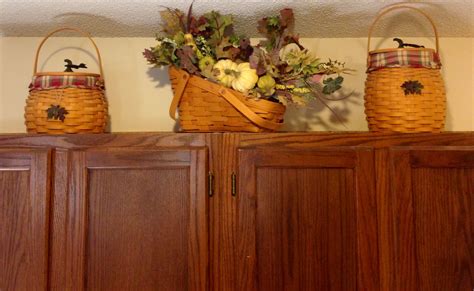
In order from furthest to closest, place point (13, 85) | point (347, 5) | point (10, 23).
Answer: point (13, 85)
point (10, 23)
point (347, 5)

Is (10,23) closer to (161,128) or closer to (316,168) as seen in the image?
(161,128)

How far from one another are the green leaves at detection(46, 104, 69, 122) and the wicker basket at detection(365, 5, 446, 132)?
829mm

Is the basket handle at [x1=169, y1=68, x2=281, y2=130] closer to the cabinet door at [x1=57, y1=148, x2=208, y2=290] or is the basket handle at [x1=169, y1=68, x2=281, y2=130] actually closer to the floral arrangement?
the floral arrangement

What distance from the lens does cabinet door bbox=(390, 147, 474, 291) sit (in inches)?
36.4

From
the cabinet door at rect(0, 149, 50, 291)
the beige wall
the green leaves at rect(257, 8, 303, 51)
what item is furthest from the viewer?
the beige wall

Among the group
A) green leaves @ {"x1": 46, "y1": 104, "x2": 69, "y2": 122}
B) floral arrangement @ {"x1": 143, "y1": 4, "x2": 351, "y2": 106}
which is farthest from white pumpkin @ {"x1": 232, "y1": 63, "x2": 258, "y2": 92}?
green leaves @ {"x1": 46, "y1": 104, "x2": 69, "y2": 122}

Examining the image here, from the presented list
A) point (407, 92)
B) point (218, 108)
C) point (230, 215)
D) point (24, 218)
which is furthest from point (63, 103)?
point (407, 92)

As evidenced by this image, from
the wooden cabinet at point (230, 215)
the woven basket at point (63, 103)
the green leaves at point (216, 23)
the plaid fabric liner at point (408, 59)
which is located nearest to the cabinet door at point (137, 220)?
the wooden cabinet at point (230, 215)

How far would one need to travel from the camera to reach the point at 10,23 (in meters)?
1.21

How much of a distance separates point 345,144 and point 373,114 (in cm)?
14

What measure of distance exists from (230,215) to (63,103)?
529 mm

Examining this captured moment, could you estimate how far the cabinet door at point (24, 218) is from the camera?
35.7 inches

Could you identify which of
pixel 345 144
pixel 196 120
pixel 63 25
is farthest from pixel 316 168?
pixel 63 25

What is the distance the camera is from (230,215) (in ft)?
3.06
